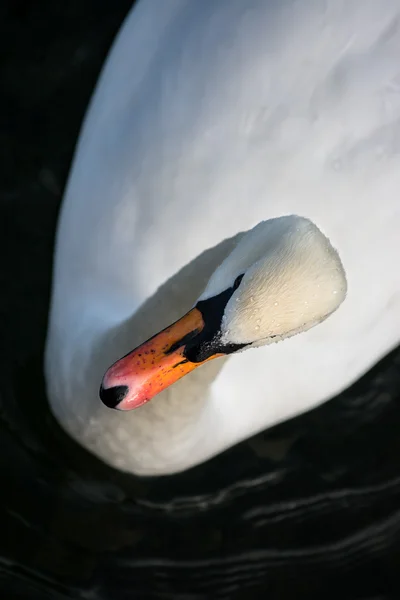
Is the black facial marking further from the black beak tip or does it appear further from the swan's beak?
the black beak tip

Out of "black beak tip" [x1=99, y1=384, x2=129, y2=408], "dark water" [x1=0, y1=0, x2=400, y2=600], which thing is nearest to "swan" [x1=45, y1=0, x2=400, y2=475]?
"black beak tip" [x1=99, y1=384, x2=129, y2=408]

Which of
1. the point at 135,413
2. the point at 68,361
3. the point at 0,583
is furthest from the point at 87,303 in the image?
the point at 0,583

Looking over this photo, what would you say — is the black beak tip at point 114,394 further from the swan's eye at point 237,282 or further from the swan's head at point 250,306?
the swan's eye at point 237,282

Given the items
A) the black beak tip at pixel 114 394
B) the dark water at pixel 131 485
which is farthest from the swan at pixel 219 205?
the dark water at pixel 131 485

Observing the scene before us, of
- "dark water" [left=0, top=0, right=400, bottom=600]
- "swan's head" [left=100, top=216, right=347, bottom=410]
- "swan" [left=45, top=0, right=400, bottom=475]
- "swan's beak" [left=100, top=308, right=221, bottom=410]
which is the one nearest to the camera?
"swan's head" [left=100, top=216, right=347, bottom=410]

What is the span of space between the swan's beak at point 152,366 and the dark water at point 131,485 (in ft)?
4.48

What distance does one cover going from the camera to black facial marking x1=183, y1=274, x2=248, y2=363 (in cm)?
260

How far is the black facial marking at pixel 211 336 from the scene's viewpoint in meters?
2.60

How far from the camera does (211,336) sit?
260cm

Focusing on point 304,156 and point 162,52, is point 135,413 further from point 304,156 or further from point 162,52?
point 162,52

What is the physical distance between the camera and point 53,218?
4.39m

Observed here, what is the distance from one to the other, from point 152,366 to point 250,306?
0.42m

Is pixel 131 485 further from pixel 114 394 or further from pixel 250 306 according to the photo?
pixel 250 306

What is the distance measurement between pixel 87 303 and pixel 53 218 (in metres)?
0.95
